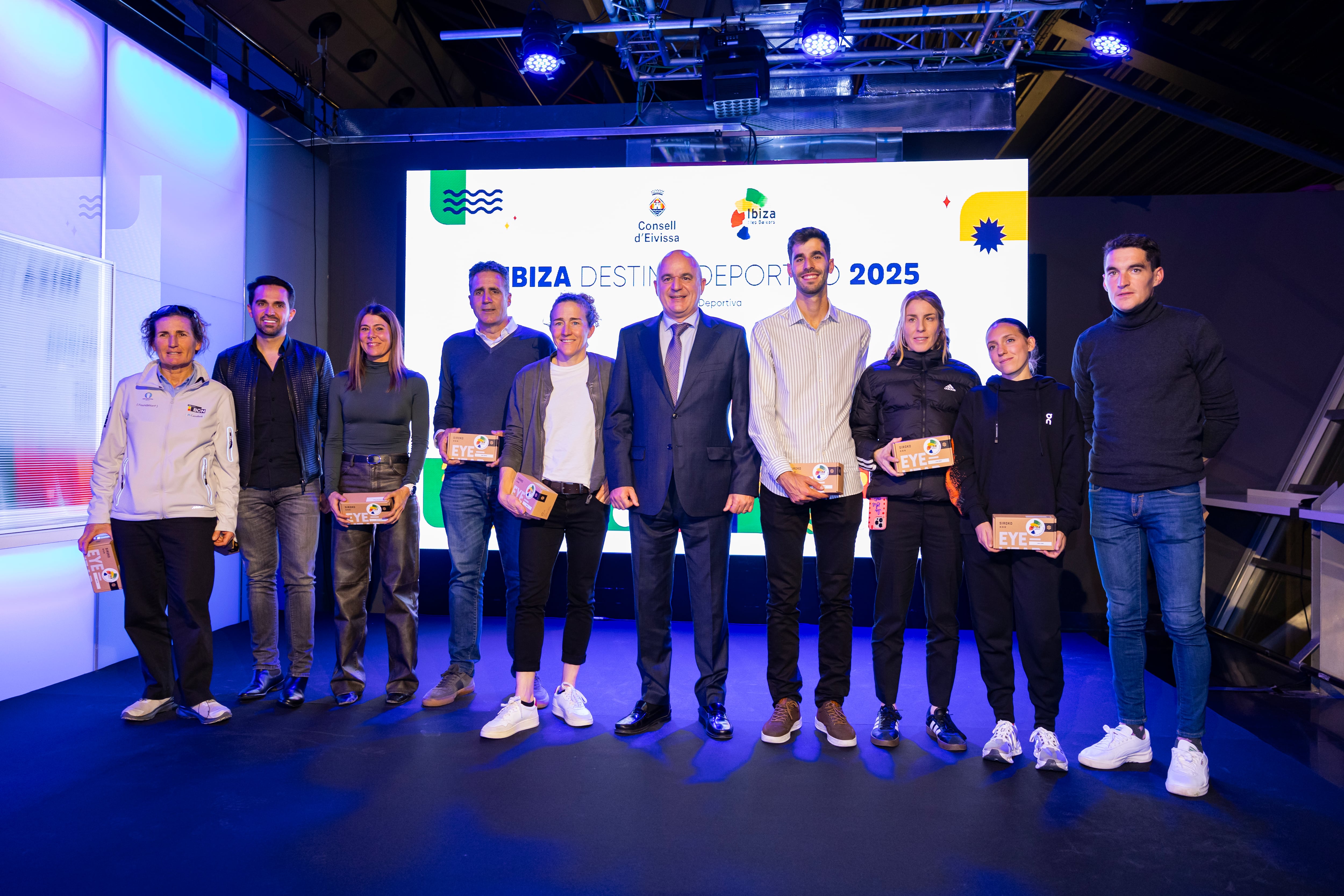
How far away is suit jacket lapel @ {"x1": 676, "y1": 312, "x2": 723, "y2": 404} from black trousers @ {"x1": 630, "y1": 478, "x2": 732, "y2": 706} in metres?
0.35

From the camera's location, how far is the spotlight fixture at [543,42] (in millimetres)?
4395

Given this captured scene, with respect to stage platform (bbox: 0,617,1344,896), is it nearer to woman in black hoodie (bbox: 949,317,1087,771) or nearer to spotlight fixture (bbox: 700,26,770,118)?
woman in black hoodie (bbox: 949,317,1087,771)

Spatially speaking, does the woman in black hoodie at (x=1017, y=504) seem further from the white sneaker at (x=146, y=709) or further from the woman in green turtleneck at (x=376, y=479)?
the white sneaker at (x=146, y=709)

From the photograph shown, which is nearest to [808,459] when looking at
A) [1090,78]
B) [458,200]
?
[458,200]

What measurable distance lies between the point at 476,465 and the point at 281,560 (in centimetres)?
89

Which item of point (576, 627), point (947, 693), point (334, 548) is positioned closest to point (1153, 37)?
point (947, 693)

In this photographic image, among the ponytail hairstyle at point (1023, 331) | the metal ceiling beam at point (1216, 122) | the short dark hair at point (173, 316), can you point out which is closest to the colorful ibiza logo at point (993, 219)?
the metal ceiling beam at point (1216, 122)

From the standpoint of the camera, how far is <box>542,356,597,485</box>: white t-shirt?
2.76 metres

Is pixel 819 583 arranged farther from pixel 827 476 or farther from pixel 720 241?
pixel 720 241

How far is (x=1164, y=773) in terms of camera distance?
2.43 m

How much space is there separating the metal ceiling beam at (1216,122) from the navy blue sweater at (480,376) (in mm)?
4373

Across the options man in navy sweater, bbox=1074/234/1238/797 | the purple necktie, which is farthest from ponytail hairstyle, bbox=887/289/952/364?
the purple necktie

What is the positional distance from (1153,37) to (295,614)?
19.2ft

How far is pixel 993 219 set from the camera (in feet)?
14.5
